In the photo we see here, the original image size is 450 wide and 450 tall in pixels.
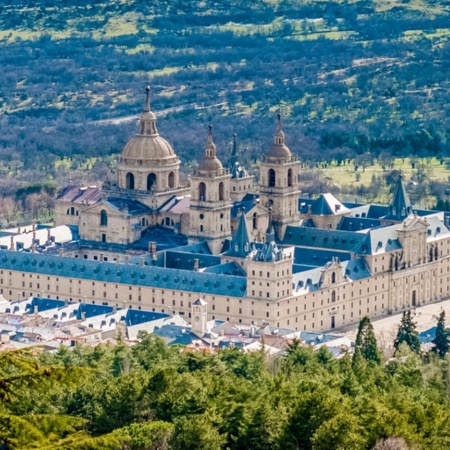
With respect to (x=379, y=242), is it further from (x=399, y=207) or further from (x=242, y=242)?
(x=242, y=242)

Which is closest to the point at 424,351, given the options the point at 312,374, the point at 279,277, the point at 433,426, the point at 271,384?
the point at 279,277

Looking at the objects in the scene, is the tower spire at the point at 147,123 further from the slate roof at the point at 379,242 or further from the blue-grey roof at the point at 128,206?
the slate roof at the point at 379,242

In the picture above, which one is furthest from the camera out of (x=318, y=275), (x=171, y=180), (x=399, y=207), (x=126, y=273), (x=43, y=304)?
(x=171, y=180)

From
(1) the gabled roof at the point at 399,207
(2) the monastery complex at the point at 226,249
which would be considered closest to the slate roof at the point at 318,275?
(2) the monastery complex at the point at 226,249

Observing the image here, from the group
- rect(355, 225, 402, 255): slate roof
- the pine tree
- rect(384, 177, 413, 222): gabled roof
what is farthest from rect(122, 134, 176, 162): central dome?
Result: the pine tree

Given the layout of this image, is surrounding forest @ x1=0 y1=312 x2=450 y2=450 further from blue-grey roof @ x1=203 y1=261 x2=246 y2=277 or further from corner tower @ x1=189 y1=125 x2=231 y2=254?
corner tower @ x1=189 y1=125 x2=231 y2=254

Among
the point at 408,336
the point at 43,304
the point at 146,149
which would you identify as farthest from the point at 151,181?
the point at 408,336

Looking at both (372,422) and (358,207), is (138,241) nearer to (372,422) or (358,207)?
(358,207)
